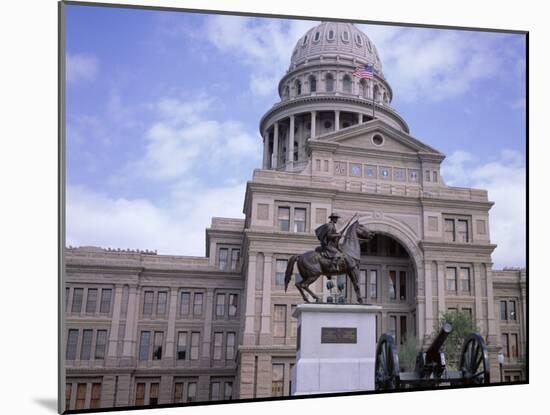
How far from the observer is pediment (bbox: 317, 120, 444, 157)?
4325cm

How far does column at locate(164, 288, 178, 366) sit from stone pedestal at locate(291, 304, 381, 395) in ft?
88.6

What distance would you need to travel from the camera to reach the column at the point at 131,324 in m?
41.6

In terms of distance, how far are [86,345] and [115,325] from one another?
2174 mm

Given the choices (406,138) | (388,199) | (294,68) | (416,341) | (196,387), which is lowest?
(196,387)

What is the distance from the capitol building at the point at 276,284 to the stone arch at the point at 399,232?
66mm

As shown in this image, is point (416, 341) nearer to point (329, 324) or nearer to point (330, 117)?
point (329, 324)

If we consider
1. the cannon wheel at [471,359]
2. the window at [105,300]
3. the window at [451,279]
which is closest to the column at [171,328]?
the window at [105,300]

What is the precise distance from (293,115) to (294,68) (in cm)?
752

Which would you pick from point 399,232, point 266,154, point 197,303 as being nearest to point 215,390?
point 197,303

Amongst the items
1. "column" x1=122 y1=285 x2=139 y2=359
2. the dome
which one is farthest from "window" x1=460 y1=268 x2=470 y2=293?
the dome

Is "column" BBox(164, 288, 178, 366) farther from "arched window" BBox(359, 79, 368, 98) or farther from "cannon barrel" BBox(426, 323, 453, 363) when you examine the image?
"cannon barrel" BBox(426, 323, 453, 363)

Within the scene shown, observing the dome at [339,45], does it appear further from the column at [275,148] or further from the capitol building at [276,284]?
the capitol building at [276,284]

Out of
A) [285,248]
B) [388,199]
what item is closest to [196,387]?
[285,248]

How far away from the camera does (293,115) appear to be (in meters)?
60.4
